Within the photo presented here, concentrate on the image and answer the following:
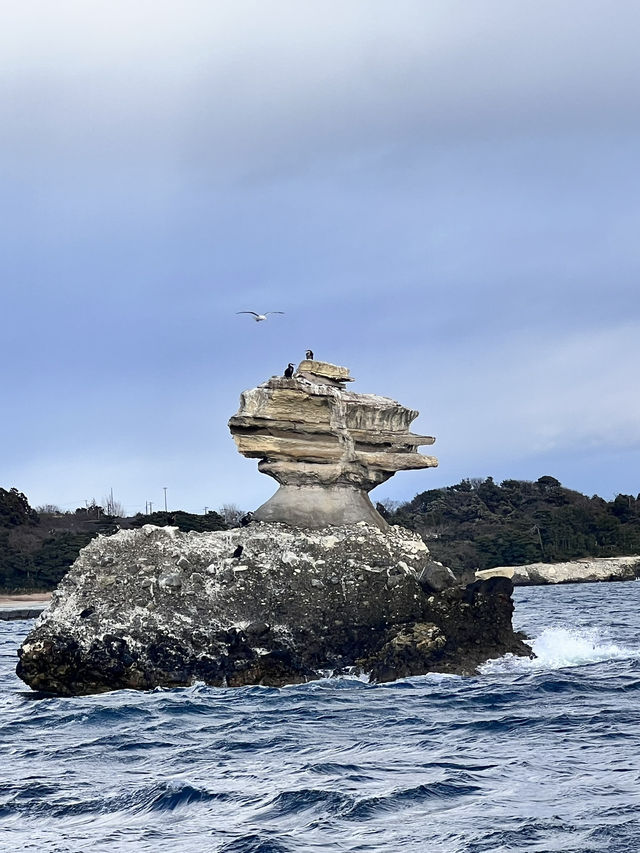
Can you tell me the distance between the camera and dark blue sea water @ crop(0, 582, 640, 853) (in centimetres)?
1080

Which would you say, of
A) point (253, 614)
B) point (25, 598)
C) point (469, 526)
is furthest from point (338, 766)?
point (469, 526)

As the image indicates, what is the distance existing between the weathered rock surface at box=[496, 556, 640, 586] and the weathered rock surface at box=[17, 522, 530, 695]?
194 feet

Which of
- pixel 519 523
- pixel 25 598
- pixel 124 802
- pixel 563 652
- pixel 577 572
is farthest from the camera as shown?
pixel 519 523

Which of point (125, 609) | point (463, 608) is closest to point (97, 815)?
point (125, 609)

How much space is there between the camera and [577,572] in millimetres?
82125

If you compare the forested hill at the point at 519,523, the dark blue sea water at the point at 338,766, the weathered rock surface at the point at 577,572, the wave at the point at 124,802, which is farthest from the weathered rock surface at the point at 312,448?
the weathered rock surface at the point at 577,572

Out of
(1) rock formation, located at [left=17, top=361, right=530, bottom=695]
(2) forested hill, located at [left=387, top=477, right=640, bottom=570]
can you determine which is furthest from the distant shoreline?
(1) rock formation, located at [left=17, top=361, right=530, bottom=695]

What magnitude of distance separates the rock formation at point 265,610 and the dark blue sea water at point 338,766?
26.0 inches

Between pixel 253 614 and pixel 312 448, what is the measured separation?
436 centimetres

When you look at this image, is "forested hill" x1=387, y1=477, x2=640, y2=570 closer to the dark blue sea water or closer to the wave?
the dark blue sea water

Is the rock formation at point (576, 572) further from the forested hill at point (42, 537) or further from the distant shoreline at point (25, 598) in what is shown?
the distant shoreline at point (25, 598)

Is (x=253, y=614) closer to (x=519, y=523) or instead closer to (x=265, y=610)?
(x=265, y=610)

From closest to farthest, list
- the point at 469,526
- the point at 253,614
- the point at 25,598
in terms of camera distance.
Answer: the point at 253,614 < the point at 25,598 < the point at 469,526

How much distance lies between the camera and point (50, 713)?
19.0 metres
